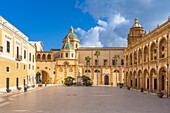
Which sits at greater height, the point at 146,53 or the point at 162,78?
the point at 146,53

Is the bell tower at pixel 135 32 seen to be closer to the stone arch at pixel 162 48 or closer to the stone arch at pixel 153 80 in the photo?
the stone arch at pixel 153 80

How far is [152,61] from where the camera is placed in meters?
36.4

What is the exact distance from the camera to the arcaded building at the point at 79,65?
79.1 meters

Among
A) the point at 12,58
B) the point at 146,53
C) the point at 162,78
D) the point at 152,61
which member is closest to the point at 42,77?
the point at 12,58

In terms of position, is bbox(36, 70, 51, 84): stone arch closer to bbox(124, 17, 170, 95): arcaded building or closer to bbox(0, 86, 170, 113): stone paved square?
bbox(124, 17, 170, 95): arcaded building

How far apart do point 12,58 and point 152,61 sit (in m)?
24.6

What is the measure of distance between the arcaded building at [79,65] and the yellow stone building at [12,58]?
2402cm

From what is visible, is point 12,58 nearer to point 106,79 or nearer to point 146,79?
point 146,79

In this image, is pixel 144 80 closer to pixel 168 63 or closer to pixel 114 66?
pixel 168 63

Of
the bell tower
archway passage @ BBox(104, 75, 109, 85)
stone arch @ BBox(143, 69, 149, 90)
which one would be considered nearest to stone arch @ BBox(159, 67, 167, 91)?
stone arch @ BBox(143, 69, 149, 90)

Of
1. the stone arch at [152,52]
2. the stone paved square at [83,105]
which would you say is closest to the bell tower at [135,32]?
the stone arch at [152,52]

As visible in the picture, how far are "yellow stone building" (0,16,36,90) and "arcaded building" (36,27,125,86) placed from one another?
24020 mm

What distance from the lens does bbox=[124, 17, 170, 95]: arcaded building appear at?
31348mm

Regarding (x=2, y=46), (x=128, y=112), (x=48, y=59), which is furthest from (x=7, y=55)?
(x=48, y=59)
